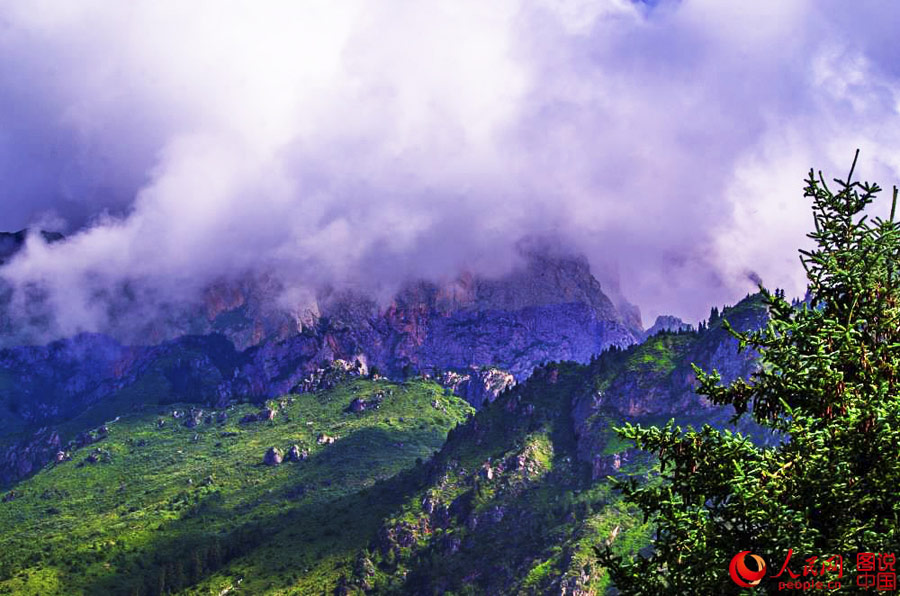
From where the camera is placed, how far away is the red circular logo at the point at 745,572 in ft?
106

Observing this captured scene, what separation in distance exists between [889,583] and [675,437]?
935cm

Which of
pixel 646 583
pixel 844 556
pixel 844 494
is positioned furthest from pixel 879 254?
pixel 646 583

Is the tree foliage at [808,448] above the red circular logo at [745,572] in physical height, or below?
above

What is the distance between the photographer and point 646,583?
116 ft

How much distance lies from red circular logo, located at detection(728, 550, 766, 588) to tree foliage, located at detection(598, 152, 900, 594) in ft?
1.67

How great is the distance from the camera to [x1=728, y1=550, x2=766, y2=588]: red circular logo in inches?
1272

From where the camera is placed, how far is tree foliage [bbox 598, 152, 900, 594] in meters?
32.7

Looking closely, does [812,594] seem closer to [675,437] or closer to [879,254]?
[675,437]

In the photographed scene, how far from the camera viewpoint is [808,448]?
111ft

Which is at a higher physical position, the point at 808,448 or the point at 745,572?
the point at 808,448

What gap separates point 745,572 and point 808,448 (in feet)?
17.4

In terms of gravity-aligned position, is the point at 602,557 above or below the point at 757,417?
below

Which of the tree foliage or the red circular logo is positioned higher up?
the tree foliage

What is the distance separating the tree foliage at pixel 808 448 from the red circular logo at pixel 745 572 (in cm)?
51
